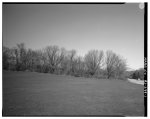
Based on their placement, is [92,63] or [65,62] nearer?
[92,63]

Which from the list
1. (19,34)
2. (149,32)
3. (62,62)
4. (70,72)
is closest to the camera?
(149,32)

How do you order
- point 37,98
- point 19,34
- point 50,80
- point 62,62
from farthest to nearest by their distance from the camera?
point 50,80
point 62,62
point 19,34
point 37,98

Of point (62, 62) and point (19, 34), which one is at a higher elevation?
point (19, 34)

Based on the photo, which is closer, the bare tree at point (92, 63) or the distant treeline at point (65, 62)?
the distant treeline at point (65, 62)

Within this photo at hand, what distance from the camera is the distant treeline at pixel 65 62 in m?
3.40

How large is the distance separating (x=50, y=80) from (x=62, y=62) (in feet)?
3.77

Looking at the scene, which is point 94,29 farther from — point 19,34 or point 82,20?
point 19,34

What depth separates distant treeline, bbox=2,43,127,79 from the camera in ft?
11.2

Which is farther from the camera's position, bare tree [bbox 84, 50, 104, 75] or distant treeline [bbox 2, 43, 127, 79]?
bare tree [bbox 84, 50, 104, 75]

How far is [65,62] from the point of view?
181 inches

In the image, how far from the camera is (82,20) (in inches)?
108

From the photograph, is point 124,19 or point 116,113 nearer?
point 116,113

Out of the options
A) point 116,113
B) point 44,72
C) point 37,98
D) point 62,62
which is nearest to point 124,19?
point 116,113

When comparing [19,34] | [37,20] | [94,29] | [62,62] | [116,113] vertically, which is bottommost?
[116,113]
